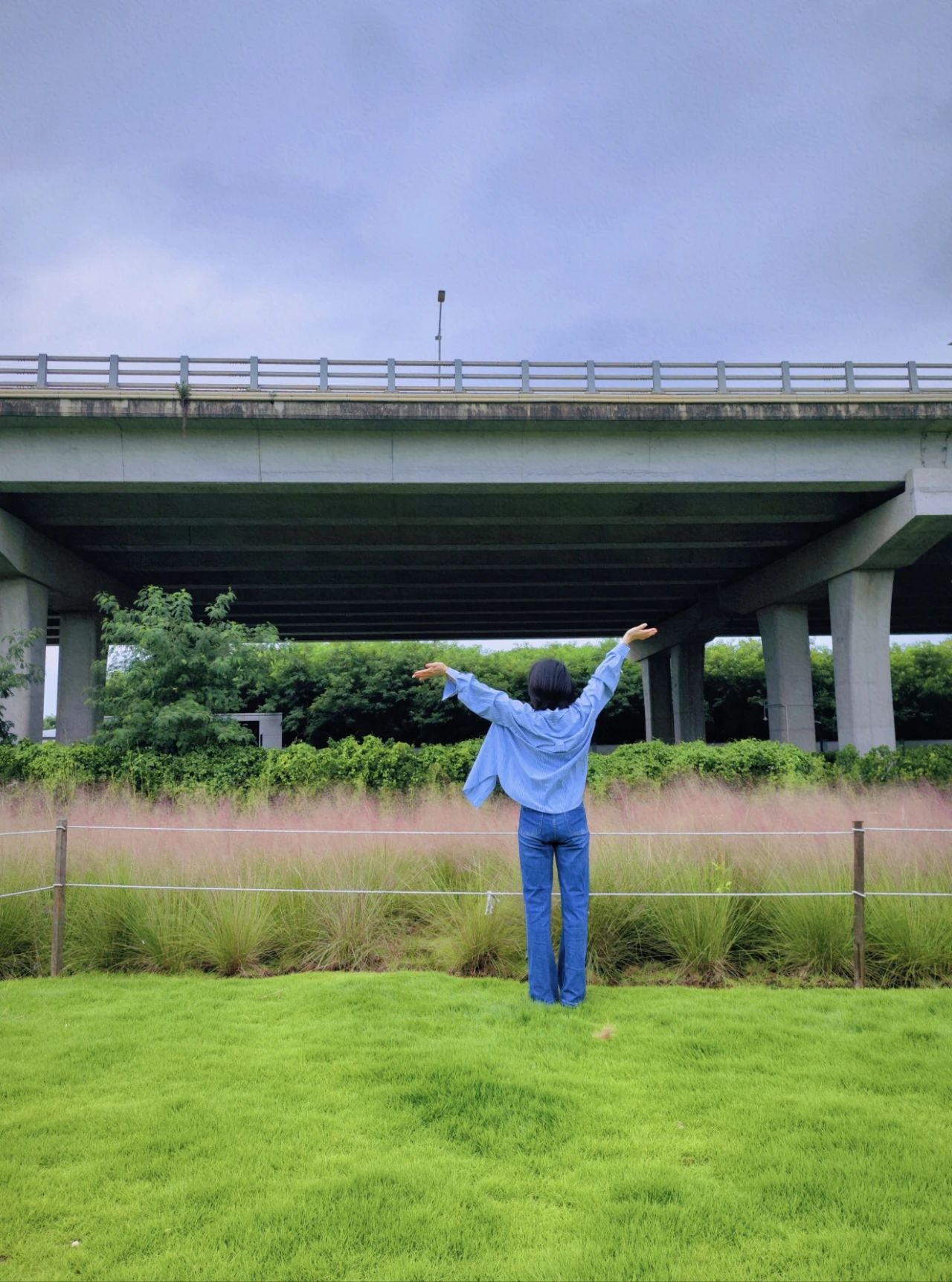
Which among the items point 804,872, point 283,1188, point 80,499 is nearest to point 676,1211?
point 283,1188

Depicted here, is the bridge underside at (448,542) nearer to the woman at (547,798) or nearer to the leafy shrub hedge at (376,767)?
the leafy shrub hedge at (376,767)

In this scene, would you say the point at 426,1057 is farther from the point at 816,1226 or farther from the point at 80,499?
the point at 80,499

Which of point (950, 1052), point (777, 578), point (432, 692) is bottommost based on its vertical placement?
point (950, 1052)

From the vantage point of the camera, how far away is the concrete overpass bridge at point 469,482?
19.8 m

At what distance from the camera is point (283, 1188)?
10.7ft

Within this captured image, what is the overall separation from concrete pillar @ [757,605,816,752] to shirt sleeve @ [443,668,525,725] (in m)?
23.0

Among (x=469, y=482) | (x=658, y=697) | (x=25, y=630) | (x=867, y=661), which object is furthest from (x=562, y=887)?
(x=658, y=697)

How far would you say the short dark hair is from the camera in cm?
558

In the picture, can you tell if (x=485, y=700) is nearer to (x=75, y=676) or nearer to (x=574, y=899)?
(x=574, y=899)

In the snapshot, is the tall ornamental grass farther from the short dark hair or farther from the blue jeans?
the short dark hair

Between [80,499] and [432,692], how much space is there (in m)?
20.8

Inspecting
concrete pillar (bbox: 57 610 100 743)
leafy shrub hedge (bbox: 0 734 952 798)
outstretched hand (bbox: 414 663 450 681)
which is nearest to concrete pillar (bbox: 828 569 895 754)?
leafy shrub hedge (bbox: 0 734 952 798)

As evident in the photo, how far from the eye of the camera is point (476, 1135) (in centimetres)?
372

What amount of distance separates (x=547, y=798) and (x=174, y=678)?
11931 mm
